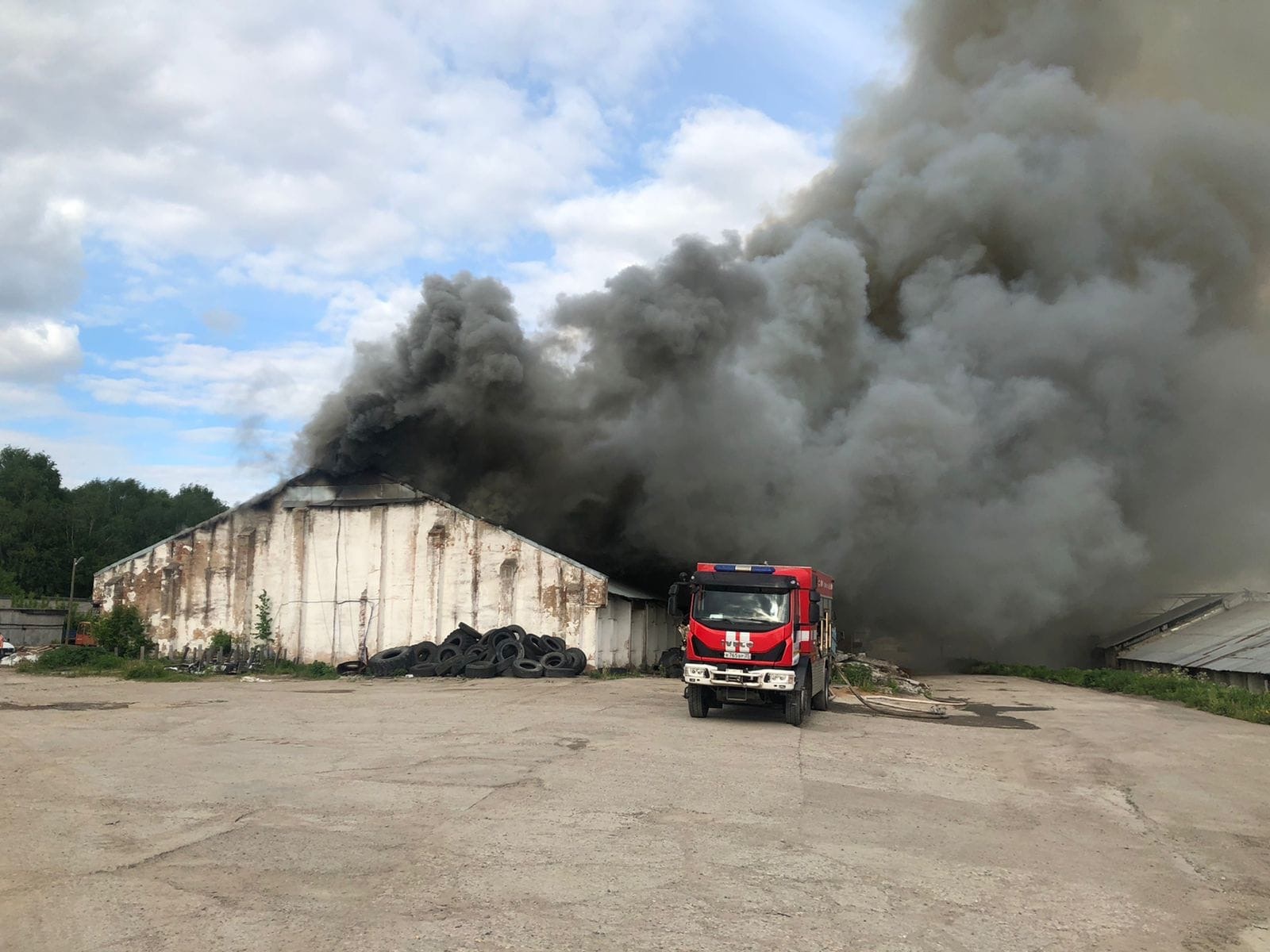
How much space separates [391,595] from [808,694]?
1373 centimetres

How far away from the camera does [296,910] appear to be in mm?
4887

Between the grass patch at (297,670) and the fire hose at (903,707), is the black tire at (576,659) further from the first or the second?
the fire hose at (903,707)

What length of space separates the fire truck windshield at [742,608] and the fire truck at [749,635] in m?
0.01

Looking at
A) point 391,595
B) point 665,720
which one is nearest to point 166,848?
point 665,720

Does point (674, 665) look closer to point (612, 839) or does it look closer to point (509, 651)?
point (509, 651)

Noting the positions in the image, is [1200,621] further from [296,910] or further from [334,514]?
[296,910]

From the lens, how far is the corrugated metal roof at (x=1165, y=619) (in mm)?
32656

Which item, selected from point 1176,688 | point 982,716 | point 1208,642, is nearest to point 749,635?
point 982,716

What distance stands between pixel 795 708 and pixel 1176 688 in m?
13.3

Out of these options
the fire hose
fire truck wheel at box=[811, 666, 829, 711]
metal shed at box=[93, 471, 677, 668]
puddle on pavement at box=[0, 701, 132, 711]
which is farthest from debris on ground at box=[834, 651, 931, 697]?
puddle on pavement at box=[0, 701, 132, 711]

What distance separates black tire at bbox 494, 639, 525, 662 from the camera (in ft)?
75.3

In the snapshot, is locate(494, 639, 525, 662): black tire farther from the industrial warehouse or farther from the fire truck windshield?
→ the industrial warehouse

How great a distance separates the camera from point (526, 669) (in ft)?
74.0

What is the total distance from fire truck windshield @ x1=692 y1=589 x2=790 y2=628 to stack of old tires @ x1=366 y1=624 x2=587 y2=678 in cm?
895
